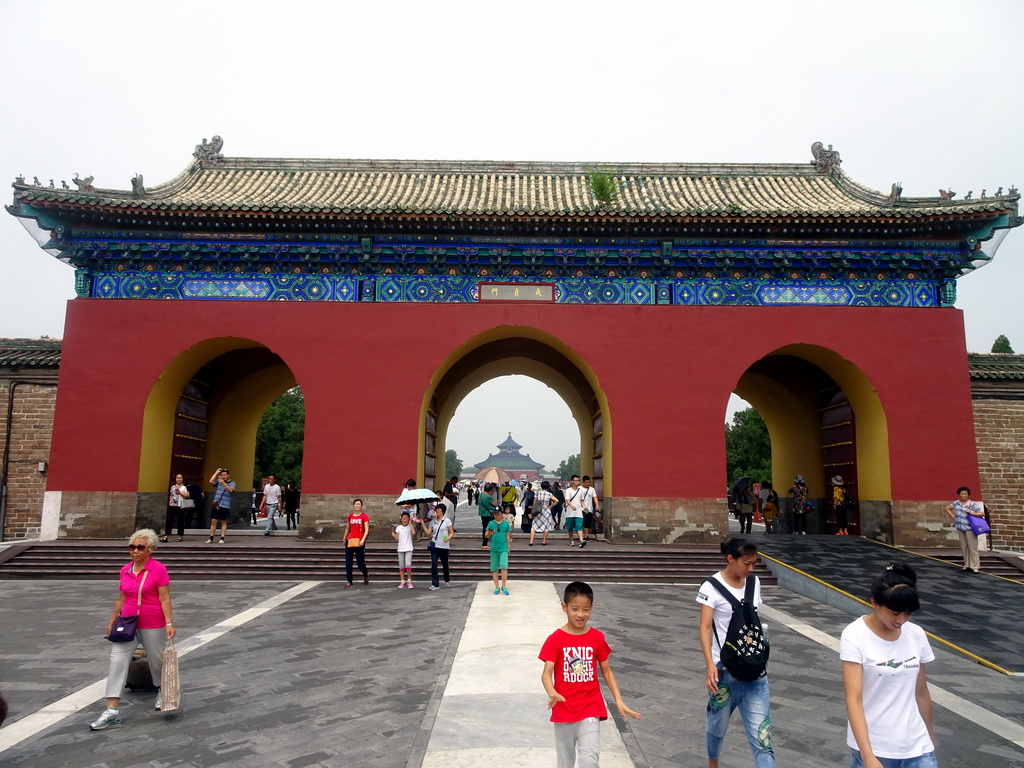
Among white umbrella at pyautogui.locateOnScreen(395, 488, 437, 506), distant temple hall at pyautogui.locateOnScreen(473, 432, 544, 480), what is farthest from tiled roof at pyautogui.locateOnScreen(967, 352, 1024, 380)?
distant temple hall at pyautogui.locateOnScreen(473, 432, 544, 480)

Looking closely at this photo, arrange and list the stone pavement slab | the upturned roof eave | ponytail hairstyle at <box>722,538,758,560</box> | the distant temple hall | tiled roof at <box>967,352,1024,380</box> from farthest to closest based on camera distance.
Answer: the distant temple hall, tiled roof at <box>967,352,1024,380</box>, the upturned roof eave, the stone pavement slab, ponytail hairstyle at <box>722,538,758,560</box>

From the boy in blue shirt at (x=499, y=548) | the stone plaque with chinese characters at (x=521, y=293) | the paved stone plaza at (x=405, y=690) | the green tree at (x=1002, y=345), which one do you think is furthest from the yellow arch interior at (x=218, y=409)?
the green tree at (x=1002, y=345)

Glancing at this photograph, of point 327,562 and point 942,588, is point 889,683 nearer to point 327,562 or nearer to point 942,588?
point 942,588

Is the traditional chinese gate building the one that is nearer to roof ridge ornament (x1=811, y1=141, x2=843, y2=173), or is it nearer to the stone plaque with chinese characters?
the stone plaque with chinese characters

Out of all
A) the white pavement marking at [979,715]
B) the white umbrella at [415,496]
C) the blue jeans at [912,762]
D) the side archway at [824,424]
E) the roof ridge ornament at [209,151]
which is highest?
the roof ridge ornament at [209,151]

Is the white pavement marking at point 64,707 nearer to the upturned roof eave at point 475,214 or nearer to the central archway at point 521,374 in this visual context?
the central archway at point 521,374

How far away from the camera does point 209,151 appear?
14797 millimetres

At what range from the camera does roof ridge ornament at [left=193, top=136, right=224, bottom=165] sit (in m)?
14.7

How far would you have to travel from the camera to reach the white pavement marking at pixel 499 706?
347cm

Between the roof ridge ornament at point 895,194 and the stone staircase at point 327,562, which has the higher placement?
the roof ridge ornament at point 895,194

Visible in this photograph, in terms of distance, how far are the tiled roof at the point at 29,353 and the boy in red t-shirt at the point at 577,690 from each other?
13.4m

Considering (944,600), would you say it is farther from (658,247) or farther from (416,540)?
(416,540)

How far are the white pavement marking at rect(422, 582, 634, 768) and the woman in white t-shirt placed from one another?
1.47m

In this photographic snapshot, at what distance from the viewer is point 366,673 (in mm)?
5043
